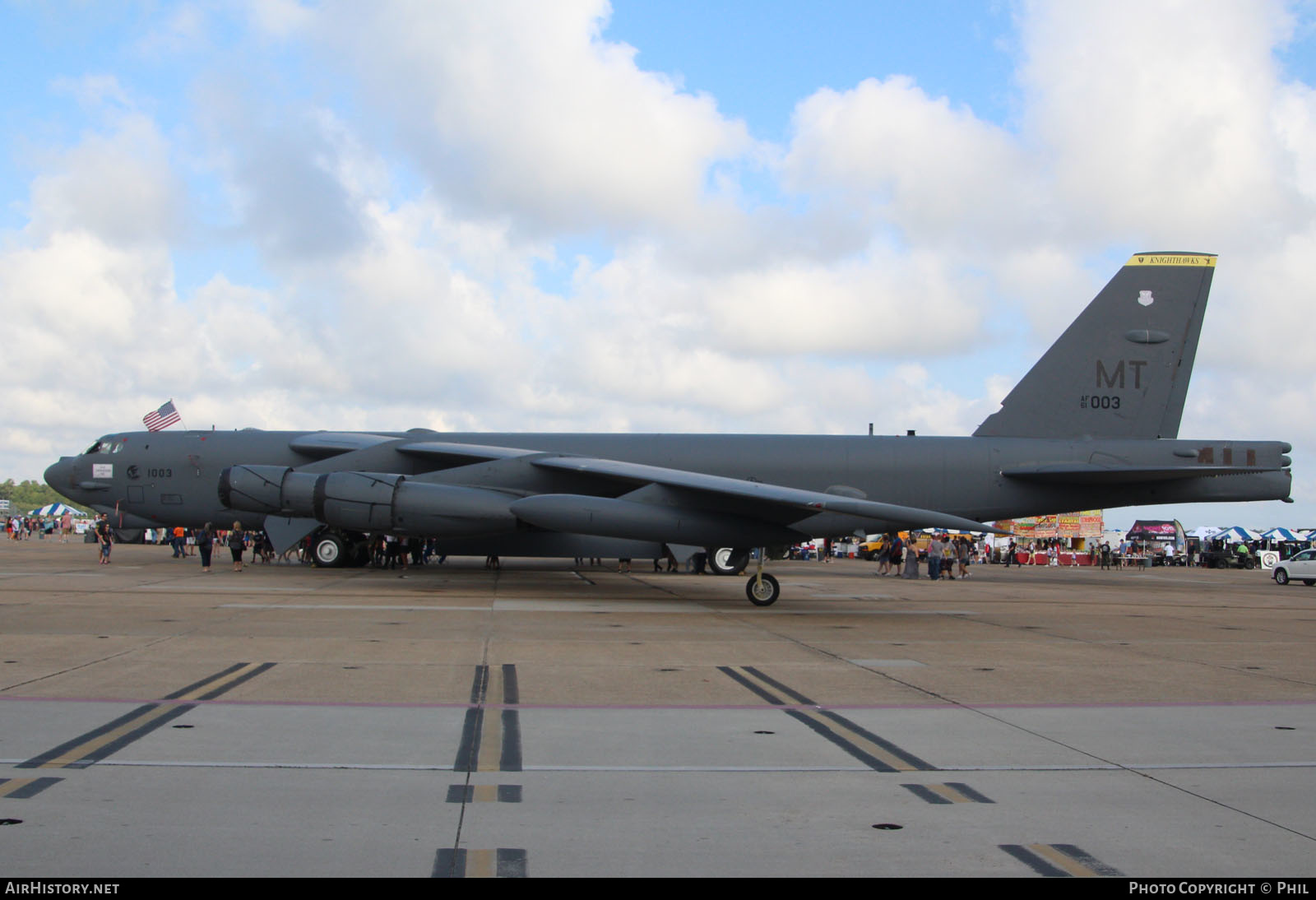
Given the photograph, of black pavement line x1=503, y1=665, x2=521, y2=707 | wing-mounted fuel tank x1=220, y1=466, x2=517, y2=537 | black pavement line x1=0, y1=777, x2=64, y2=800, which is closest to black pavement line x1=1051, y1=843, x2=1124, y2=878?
black pavement line x1=503, y1=665, x2=521, y2=707

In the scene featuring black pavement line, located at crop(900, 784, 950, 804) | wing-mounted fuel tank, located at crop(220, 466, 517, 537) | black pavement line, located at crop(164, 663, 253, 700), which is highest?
wing-mounted fuel tank, located at crop(220, 466, 517, 537)

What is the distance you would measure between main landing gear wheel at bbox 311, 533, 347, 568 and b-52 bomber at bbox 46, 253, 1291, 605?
41 millimetres

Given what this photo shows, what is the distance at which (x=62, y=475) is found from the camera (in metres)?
25.2

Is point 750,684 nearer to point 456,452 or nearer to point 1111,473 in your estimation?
point 456,452

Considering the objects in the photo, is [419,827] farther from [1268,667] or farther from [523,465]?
[523,465]

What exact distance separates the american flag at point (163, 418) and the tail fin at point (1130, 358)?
24117 mm

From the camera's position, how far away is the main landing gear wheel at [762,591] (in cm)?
1700

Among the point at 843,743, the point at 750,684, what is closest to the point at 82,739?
the point at 843,743

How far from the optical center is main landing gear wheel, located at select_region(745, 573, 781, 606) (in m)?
17.0

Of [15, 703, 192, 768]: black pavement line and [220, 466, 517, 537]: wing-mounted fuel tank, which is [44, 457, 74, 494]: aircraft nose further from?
[15, 703, 192, 768]: black pavement line

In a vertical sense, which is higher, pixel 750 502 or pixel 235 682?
pixel 750 502

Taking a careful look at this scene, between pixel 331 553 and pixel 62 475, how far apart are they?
6986mm

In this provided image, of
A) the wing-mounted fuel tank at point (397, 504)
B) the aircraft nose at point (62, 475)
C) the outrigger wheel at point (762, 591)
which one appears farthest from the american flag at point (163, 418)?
the outrigger wheel at point (762, 591)

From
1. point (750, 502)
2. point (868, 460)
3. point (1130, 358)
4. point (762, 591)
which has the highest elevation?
point (1130, 358)
